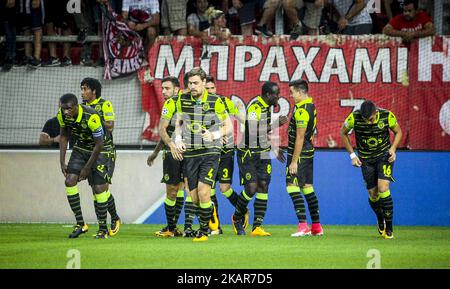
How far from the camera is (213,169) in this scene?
1270cm

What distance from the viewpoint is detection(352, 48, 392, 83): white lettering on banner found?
707 inches

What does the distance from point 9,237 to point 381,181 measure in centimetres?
565

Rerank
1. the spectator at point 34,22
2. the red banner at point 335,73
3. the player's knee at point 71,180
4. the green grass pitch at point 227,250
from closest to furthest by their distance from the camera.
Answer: the green grass pitch at point 227,250, the player's knee at point 71,180, the red banner at point 335,73, the spectator at point 34,22

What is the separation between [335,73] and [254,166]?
421 cm

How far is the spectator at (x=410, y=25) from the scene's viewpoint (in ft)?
58.4

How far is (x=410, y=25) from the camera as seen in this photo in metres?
18.0

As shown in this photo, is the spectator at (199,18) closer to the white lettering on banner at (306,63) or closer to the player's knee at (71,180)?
the white lettering on banner at (306,63)

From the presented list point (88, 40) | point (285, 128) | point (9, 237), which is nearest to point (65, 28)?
point (88, 40)

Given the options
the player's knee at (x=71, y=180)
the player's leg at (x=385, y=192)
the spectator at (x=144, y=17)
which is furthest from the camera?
the spectator at (x=144, y=17)

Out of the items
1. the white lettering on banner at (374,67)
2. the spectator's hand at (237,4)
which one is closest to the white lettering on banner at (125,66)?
the spectator's hand at (237,4)

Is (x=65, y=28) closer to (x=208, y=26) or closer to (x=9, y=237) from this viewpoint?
(x=208, y=26)

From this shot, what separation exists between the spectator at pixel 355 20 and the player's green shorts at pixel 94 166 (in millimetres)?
6745

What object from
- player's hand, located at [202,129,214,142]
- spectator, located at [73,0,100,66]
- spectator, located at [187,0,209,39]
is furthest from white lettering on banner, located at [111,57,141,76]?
player's hand, located at [202,129,214,142]

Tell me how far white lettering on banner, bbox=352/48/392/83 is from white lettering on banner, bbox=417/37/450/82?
1.99 ft
